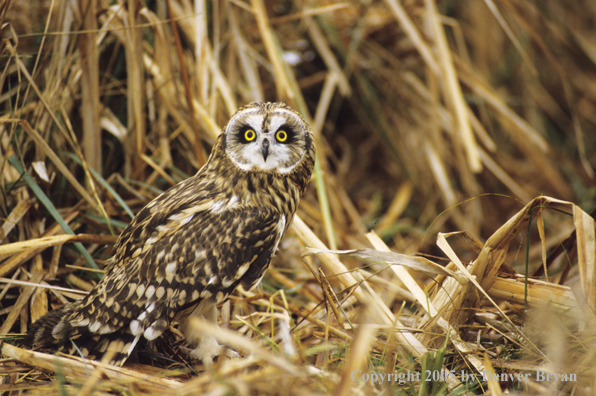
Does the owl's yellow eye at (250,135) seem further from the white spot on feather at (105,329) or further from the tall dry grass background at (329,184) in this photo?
the white spot on feather at (105,329)

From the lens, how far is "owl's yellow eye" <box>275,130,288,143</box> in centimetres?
208

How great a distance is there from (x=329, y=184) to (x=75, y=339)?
1807 mm

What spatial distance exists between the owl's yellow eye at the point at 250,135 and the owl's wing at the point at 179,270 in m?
0.32

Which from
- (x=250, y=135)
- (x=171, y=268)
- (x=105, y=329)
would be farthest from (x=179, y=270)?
(x=250, y=135)

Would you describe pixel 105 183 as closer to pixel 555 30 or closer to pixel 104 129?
pixel 104 129

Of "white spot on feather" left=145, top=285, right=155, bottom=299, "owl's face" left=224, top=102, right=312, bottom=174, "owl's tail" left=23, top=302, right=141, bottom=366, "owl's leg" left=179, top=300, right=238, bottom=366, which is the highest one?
"owl's face" left=224, top=102, right=312, bottom=174

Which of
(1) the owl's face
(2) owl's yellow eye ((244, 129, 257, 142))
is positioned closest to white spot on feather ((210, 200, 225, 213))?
(1) the owl's face

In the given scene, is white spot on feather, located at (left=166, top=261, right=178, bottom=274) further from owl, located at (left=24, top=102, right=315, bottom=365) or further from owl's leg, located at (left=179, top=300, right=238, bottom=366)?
owl's leg, located at (left=179, top=300, right=238, bottom=366)

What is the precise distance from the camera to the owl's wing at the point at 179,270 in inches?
69.6

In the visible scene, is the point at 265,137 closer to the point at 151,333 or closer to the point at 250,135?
the point at 250,135

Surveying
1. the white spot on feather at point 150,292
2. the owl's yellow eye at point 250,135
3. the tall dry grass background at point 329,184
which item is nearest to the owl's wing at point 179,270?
the white spot on feather at point 150,292

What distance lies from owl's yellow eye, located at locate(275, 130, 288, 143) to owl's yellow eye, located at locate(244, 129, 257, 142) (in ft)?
0.31

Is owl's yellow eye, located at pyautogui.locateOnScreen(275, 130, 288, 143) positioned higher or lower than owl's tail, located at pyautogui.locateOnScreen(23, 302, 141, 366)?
higher

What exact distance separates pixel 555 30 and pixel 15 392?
410cm
